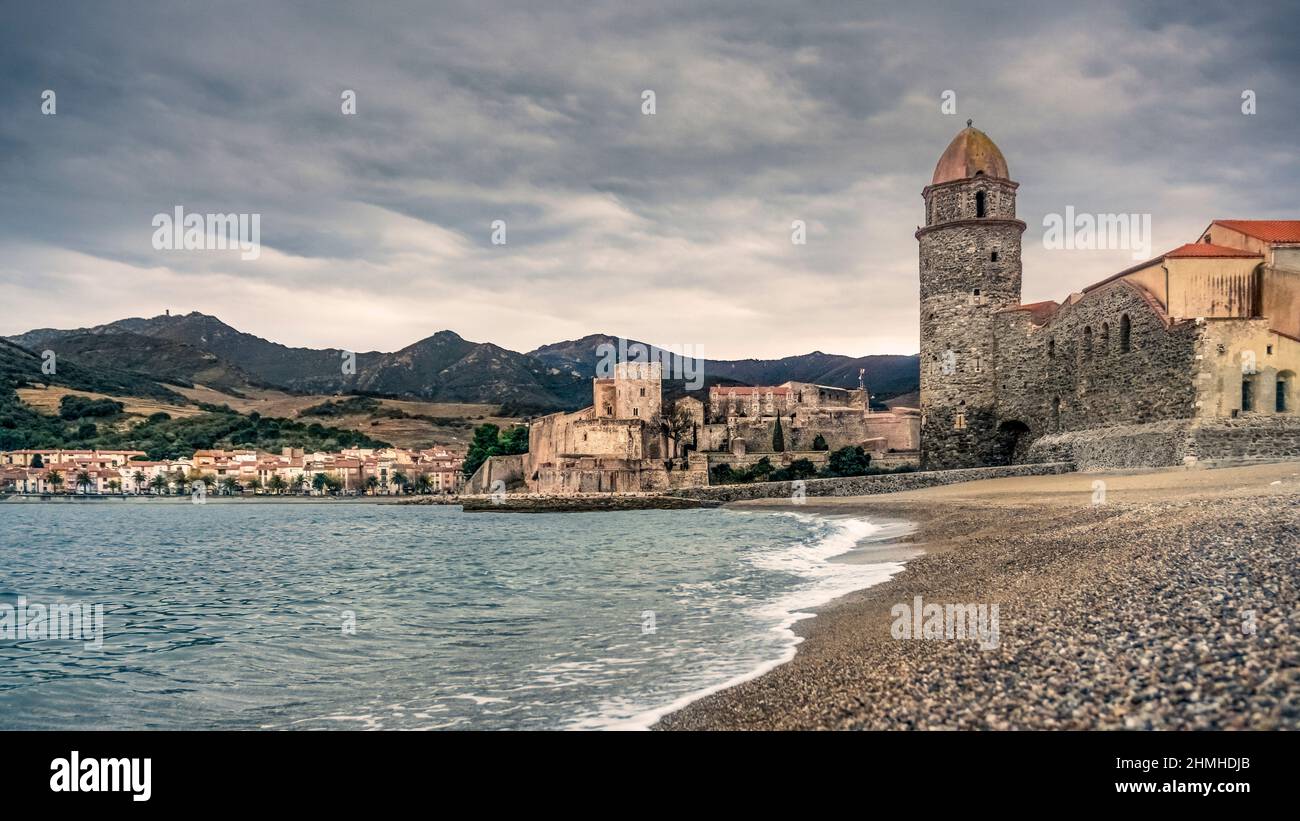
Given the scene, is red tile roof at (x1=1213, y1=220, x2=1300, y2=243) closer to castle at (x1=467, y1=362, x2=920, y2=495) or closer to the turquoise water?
the turquoise water

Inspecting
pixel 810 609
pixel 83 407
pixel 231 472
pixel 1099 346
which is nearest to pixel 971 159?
pixel 1099 346

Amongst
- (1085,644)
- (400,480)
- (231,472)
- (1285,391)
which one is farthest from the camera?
(400,480)

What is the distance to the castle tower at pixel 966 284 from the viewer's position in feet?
99.5

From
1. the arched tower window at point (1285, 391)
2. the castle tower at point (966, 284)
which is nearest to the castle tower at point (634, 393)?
the castle tower at point (966, 284)

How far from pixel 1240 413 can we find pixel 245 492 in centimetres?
8791

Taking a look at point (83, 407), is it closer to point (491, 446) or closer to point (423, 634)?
point (491, 446)

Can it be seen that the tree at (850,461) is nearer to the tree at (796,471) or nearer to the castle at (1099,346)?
the tree at (796,471)

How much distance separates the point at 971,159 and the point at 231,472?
271ft

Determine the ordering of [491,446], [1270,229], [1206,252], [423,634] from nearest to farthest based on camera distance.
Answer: [423,634]
[1206,252]
[1270,229]
[491,446]

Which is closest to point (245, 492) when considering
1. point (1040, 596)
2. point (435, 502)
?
point (435, 502)

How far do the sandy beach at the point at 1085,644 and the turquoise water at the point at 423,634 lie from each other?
29.7 inches

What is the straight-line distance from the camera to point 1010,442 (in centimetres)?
3084
